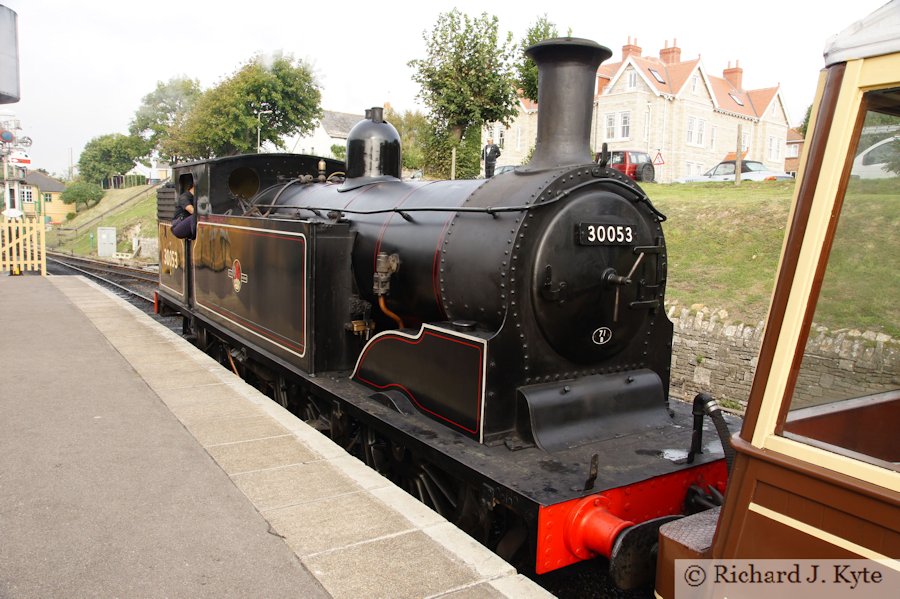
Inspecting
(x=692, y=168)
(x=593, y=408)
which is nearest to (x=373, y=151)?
(x=593, y=408)

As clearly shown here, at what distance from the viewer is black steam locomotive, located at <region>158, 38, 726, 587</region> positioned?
3.06 meters

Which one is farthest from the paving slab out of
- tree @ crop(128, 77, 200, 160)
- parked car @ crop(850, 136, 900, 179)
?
tree @ crop(128, 77, 200, 160)

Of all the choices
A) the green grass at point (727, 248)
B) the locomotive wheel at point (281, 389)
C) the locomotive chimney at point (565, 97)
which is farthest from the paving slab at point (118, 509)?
the green grass at point (727, 248)

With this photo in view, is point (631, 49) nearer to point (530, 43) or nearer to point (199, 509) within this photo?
point (530, 43)

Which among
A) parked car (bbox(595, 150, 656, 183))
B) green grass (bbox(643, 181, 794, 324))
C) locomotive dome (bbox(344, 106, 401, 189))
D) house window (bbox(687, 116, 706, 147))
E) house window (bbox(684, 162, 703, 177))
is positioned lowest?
green grass (bbox(643, 181, 794, 324))

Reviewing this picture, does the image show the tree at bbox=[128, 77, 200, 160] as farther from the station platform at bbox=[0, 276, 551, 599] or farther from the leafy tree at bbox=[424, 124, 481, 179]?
the station platform at bbox=[0, 276, 551, 599]

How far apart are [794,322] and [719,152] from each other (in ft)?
123

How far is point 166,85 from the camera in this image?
195 feet

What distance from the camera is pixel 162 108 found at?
62.0 m

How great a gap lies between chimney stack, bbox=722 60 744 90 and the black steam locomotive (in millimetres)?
41693

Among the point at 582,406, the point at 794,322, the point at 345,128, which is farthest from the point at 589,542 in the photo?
the point at 345,128

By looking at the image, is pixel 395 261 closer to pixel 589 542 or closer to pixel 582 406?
pixel 582 406

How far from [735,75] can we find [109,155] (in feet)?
204

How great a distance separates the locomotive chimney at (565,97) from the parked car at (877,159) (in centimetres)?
192
